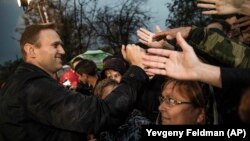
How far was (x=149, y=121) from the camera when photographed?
354 cm

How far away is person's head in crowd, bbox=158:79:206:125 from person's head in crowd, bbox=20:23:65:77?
3.12 ft

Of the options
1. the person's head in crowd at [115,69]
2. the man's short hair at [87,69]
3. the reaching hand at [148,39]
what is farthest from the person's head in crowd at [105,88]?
the man's short hair at [87,69]

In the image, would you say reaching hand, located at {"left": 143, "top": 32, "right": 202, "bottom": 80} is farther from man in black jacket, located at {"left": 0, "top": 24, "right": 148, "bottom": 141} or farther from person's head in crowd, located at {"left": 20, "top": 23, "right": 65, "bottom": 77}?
person's head in crowd, located at {"left": 20, "top": 23, "right": 65, "bottom": 77}

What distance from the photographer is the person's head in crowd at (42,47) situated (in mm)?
3275

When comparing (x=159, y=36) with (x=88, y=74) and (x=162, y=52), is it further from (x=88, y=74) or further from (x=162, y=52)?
(x=88, y=74)

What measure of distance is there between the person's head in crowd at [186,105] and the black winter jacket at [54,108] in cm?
30

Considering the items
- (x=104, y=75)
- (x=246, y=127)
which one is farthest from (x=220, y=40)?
(x=104, y=75)

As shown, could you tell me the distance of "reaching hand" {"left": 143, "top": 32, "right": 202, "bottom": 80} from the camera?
87.5 inches

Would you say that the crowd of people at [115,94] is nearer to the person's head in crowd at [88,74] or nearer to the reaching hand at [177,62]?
the reaching hand at [177,62]

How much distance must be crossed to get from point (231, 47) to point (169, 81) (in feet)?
1.73

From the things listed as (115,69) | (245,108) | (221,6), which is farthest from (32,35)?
(115,69)

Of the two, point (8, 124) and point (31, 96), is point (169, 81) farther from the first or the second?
point (8, 124)

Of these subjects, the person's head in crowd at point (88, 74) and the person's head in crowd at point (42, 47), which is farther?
the person's head in crowd at point (88, 74)

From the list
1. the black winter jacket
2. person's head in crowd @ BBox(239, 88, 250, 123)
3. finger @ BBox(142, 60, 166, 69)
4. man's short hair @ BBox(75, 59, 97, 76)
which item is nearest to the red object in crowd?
man's short hair @ BBox(75, 59, 97, 76)
